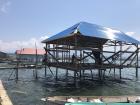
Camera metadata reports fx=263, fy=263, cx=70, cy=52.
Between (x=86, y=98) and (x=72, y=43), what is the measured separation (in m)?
22.6

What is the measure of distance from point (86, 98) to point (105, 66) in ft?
54.1

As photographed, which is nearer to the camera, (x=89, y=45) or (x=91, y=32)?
(x=91, y=32)

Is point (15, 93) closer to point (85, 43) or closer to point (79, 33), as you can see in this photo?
point (79, 33)

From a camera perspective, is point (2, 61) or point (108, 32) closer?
point (108, 32)

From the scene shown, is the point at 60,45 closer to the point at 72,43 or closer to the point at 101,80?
the point at 72,43

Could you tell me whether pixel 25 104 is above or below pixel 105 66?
below

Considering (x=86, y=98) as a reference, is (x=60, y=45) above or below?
above

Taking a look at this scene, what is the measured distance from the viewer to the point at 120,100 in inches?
850

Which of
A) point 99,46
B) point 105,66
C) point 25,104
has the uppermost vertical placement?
point 99,46

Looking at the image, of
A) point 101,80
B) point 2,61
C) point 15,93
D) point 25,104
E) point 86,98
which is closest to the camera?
point 86,98

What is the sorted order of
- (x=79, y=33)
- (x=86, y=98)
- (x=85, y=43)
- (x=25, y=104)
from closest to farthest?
1. (x=86, y=98)
2. (x=25, y=104)
3. (x=79, y=33)
4. (x=85, y=43)

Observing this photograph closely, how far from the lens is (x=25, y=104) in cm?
2317

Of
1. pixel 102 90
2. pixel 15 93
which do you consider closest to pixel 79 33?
pixel 102 90

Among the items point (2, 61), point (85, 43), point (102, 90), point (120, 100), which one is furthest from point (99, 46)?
point (2, 61)
